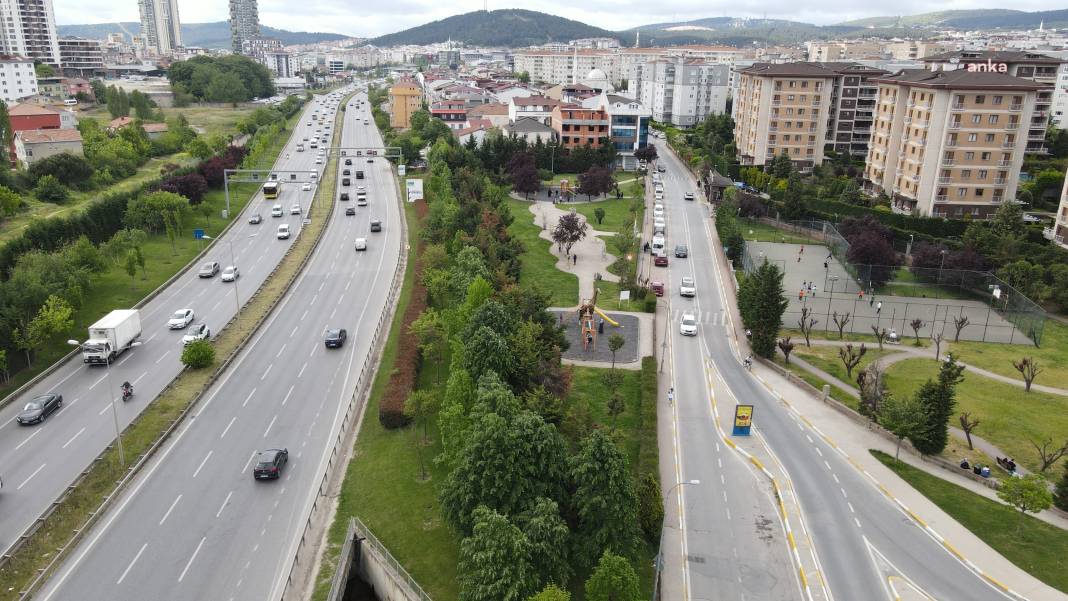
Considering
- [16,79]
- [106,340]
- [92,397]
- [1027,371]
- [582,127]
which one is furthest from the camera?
[16,79]

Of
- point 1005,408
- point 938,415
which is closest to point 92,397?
point 938,415

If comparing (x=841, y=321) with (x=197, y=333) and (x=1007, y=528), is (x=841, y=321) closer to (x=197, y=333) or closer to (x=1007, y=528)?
(x=1007, y=528)

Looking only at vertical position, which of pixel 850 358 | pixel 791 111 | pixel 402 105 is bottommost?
pixel 850 358

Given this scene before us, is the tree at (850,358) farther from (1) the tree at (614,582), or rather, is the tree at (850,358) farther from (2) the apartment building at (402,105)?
(2) the apartment building at (402,105)

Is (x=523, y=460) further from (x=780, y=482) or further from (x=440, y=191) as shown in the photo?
(x=440, y=191)

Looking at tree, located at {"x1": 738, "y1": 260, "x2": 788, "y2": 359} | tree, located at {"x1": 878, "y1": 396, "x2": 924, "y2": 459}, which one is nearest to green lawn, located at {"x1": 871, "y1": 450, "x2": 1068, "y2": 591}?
tree, located at {"x1": 878, "y1": 396, "x2": 924, "y2": 459}


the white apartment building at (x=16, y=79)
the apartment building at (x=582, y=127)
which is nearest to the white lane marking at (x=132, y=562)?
the apartment building at (x=582, y=127)

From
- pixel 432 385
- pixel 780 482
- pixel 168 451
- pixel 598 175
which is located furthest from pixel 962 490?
pixel 598 175

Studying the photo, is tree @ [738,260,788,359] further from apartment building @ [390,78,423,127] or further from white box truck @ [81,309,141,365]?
apartment building @ [390,78,423,127]
